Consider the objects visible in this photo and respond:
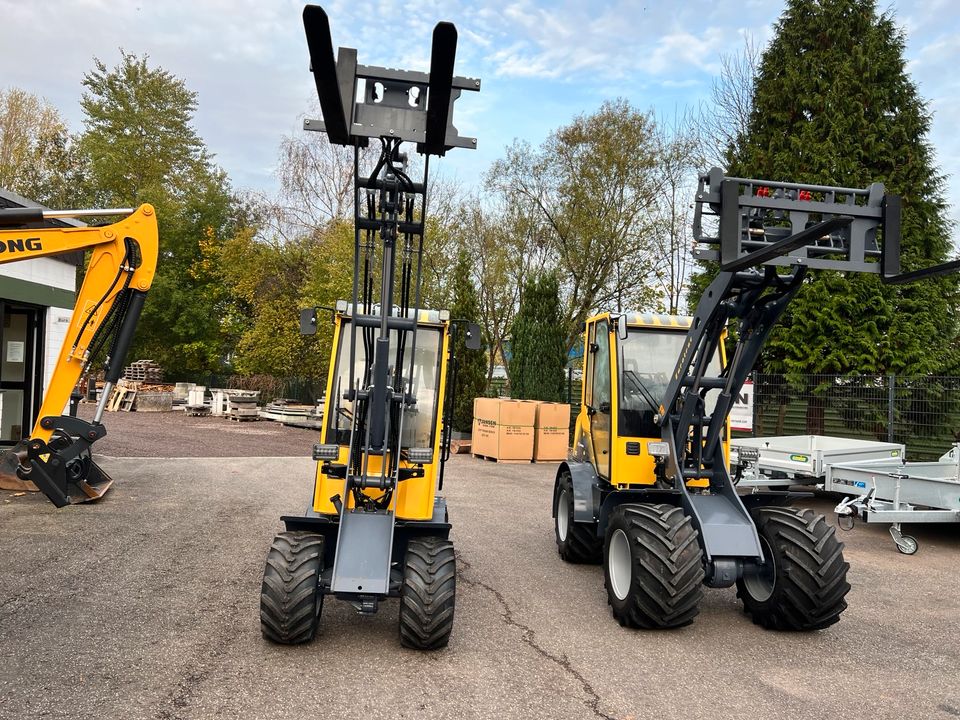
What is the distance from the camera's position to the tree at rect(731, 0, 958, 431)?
48.6 feet

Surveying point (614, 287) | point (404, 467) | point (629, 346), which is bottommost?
point (404, 467)

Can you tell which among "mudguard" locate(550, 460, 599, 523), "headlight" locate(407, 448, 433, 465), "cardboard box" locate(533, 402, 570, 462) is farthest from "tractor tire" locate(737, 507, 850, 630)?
"cardboard box" locate(533, 402, 570, 462)

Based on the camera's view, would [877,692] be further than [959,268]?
Yes

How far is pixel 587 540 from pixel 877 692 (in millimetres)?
3042

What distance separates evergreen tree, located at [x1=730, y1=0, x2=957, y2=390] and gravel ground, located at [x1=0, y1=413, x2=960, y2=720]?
771 cm

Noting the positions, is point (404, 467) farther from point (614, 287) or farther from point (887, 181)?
point (614, 287)

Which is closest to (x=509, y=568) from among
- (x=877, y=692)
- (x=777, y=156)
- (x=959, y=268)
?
(x=877, y=692)

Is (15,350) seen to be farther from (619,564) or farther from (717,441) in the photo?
(717,441)

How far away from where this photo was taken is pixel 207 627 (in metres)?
5.04

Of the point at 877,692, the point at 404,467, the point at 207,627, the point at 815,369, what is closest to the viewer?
the point at 877,692

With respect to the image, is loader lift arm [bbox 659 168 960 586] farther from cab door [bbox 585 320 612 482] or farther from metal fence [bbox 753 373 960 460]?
metal fence [bbox 753 373 960 460]

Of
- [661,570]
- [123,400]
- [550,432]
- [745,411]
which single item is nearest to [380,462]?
[661,570]

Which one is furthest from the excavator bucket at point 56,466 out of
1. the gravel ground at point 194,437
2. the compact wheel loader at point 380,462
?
the gravel ground at point 194,437

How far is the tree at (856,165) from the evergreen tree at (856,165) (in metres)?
0.02
